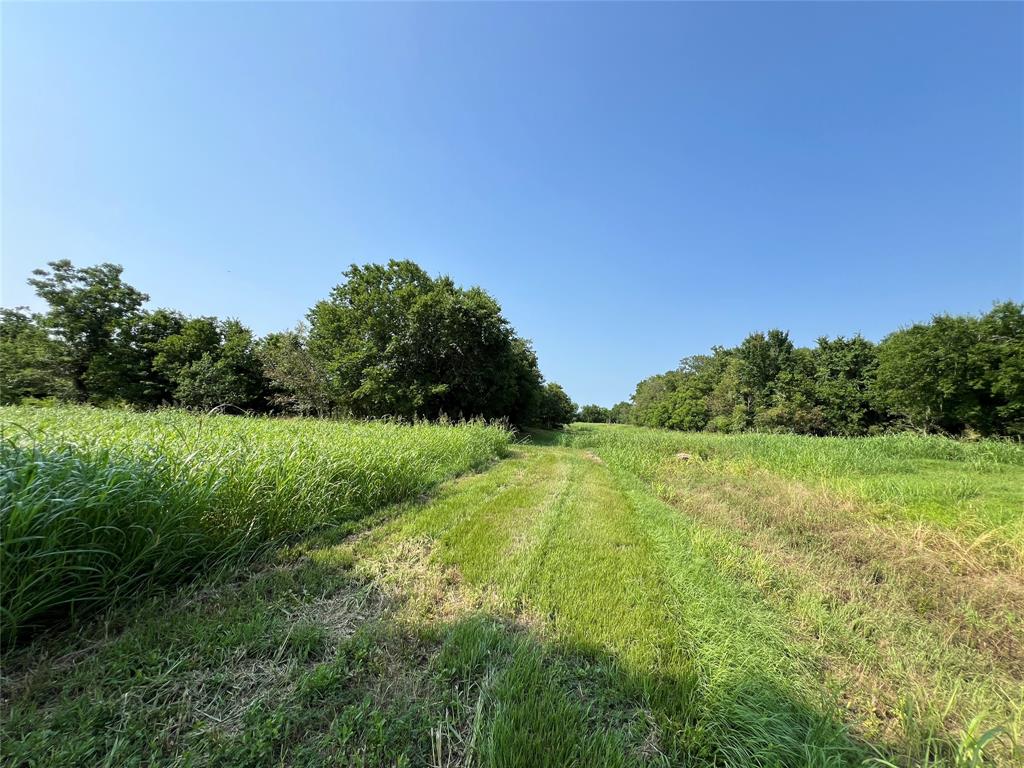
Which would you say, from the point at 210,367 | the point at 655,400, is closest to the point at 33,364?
the point at 210,367

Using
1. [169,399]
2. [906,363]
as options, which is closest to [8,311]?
[169,399]

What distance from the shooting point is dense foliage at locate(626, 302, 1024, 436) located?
20703mm

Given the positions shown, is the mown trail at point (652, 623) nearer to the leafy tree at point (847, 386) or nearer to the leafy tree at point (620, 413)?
the leafy tree at point (847, 386)

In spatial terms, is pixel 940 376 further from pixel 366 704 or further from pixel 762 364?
pixel 366 704

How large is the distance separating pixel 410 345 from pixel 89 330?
25415 mm

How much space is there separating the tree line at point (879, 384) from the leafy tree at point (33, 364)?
179 ft

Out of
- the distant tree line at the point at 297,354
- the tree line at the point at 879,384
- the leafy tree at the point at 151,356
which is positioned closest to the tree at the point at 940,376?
the tree line at the point at 879,384

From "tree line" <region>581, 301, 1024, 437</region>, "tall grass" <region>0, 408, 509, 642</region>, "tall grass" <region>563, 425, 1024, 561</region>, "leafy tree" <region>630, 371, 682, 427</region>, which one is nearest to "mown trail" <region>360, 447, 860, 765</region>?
"tall grass" <region>0, 408, 509, 642</region>

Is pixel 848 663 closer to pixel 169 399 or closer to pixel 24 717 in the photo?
pixel 24 717

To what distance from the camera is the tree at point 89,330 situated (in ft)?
74.3

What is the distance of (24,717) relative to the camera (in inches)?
56.3

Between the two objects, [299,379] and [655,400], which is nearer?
[299,379]

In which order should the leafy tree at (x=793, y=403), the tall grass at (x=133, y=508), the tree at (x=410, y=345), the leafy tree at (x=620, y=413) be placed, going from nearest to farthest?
the tall grass at (x=133, y=508), the tree at (x=410, y=345), the leafy tree at (x=793, y=403), the leafy tree at (x=620, y=413)

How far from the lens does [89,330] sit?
2333cm
